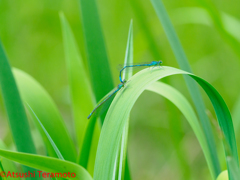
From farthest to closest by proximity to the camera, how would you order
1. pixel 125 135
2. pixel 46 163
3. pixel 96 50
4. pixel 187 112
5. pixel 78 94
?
1. pixel 78 94
2. pixel 96 50
3. pixel 187 112
4. pixel 125 135
5. pixel 46 163

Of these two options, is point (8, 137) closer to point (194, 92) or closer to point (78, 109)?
point (78, 109)

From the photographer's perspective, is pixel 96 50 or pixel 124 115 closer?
pixel 124 115

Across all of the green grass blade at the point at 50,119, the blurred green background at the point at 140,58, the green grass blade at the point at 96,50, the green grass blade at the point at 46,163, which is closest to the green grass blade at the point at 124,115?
the green grass blade at the point at 46,163

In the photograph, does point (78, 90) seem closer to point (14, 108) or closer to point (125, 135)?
point (14, 108)

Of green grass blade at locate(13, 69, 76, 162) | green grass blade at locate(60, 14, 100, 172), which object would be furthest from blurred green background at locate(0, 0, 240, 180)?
green grass blade at locate(13, 69, 76, 162)

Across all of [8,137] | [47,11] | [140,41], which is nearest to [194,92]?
[140,41]

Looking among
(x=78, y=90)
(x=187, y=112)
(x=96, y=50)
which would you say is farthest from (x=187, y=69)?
(x=78, y=90)
